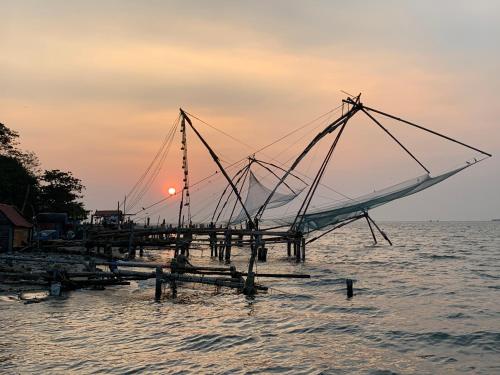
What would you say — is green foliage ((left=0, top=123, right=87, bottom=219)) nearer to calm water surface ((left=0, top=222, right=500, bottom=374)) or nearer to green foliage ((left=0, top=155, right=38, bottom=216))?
green foliage ((left=0, top=155, right=38, bottom=216))

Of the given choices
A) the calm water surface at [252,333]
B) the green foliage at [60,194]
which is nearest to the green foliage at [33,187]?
the green foliage at [60,194]

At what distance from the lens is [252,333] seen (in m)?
12.6

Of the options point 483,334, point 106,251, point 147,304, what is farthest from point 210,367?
point 106,251

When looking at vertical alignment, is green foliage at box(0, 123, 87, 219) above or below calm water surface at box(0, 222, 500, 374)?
above

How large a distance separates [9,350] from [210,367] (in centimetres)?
436

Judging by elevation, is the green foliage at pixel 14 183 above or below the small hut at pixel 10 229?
above

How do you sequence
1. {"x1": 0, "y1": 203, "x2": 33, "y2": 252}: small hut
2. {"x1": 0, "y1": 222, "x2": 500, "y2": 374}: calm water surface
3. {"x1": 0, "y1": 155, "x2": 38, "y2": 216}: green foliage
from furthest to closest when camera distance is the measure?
{"x1": 0, "y1": 155, "x2": 38, "y2": 216}: green foliage < {"x1": 0, "y1": 203, "x2": 33, "y2": 252}: small hut < {"x1": 0, "y1": 222, "x2": 500, "y2": 374}: calm water surface

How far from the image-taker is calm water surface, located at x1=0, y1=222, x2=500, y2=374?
9.96 m

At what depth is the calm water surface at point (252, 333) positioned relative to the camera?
9.96 m

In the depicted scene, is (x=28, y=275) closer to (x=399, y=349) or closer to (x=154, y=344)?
(x=154, y=344)

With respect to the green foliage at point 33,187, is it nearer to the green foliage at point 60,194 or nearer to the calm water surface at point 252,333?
the green foliage at point 60,194

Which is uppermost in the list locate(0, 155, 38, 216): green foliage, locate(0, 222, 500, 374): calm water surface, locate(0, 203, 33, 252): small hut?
locate(0, 155, 38, 216): green foliage

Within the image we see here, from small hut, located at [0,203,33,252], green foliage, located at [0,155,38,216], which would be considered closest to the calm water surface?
small hut, located at [0,203,33,252]

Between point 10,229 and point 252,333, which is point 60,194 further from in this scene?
point 252,333
